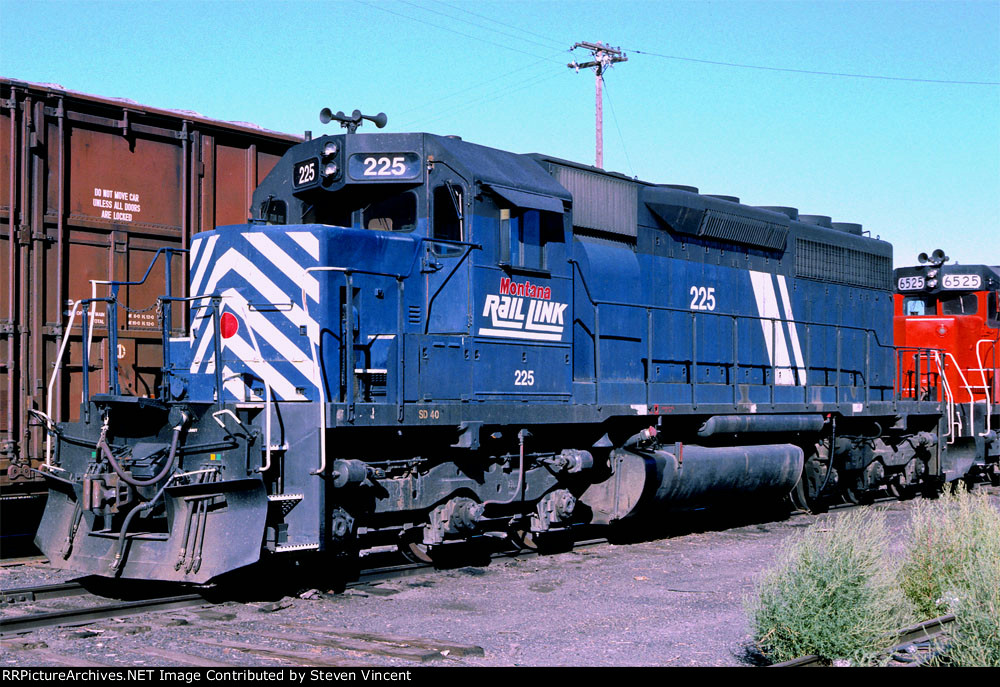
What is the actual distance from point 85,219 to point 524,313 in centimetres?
423

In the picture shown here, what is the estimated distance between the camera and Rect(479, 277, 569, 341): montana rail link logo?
865 centimetres

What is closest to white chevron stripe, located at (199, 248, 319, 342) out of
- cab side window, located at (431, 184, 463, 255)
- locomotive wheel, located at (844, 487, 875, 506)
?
cab side window, located at (431, 184, 463, 255)

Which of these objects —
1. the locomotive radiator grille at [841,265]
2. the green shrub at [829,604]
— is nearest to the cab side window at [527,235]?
the green shrub at [829,604]

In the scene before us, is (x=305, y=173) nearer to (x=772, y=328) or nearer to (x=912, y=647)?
(x=912, y=647)

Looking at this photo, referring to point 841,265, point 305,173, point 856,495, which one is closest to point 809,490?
point 856,495

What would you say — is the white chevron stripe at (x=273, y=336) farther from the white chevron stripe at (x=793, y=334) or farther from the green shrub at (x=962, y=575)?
the white chevron stripe at (x=793, y=334)

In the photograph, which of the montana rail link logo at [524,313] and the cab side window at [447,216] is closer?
the cab side window at [447,216]

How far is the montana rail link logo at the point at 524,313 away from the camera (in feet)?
28.4

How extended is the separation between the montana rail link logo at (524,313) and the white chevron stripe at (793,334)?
447 cm

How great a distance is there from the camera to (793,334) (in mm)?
12852
